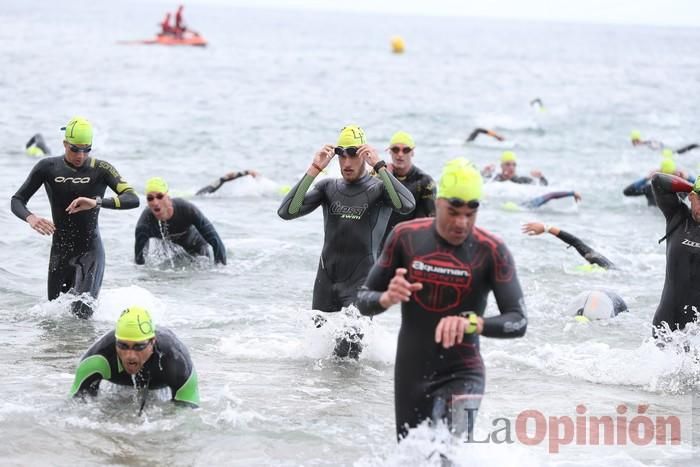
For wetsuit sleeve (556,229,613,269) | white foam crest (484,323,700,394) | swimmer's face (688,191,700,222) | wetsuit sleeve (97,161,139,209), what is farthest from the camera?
wetsuit sleeve (556,229,613,269)

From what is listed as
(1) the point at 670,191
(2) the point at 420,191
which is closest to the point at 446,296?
(1) the point at 670,191

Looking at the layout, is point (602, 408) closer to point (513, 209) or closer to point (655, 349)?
point (655, 349)

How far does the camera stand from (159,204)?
12.0 metres

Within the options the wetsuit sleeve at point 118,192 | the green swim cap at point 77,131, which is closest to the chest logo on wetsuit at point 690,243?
the wetsuit sleeve at point 118,192

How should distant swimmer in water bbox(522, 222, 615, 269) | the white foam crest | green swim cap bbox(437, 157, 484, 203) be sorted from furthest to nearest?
the white foam crest, distant swimmer in water bbox(522, 222, 615, 269), green swim cap bbox(437, 157, 484, 203)

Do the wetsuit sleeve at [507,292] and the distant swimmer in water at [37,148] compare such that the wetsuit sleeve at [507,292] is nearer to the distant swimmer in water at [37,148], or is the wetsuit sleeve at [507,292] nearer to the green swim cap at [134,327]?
the green swim cap at [134,327]

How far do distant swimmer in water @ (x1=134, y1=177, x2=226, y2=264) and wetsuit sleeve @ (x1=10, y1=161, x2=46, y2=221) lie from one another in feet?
9.75

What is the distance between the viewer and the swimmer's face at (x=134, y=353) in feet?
20.7

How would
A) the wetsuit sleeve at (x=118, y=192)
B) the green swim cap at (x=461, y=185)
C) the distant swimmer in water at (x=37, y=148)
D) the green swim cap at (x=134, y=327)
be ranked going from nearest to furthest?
the green swim cap at (x=461, y=185) → the green swim cap at (x=134, y=327) → the wetsuit sleeve at (x=118, y=192) → the distant swimmer in water at (x=37, y=148)

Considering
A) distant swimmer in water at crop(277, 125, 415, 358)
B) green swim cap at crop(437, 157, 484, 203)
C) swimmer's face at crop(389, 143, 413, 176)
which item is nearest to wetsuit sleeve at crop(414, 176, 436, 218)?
swimmer's face at crop(389, 143, 413, 176)

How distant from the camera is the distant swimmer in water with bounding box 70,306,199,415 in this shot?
633 cm

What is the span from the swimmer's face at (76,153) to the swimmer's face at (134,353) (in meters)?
2.89

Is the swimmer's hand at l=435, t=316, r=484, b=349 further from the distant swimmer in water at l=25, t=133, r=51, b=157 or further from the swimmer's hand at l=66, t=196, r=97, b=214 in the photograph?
the distant swimmer in water at l=25, t=133, r=51, b=157

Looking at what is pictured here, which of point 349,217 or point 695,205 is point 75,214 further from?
point 695,205
